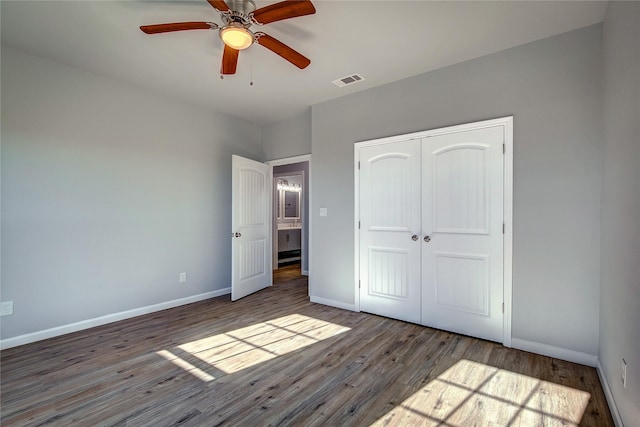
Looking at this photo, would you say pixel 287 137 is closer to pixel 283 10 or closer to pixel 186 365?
pixel 283 10

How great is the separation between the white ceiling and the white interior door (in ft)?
4.40

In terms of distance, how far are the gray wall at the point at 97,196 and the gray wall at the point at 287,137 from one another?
0.85 metres

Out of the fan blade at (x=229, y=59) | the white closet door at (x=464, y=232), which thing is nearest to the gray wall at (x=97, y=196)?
the fan blade at (x=229, y=59)

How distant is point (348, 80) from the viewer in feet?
10.8

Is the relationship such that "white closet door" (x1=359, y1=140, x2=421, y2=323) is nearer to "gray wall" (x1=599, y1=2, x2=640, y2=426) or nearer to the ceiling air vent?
the ceiling air vent

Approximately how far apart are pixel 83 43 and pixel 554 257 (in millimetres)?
4481

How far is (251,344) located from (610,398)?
2591mm

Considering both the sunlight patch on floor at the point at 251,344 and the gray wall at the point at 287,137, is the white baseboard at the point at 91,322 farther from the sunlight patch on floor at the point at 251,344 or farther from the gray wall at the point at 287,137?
the gray wall at the point at 287,137

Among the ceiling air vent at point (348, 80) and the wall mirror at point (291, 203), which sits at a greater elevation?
the ceiling air vent at point (348, 80)

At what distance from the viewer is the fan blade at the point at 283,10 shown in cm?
172

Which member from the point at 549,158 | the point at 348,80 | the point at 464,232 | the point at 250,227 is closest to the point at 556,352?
the point at 464,232

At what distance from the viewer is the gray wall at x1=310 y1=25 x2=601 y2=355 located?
91.0 inches

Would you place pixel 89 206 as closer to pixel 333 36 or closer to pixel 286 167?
pixel 333 36

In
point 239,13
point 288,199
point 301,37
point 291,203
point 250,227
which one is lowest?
point 250,227
